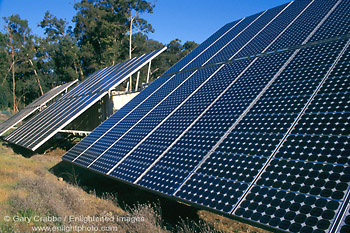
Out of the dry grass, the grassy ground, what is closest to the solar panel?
the grassy ground

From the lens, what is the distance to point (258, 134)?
15.0ft

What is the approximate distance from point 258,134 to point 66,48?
54.2 meters

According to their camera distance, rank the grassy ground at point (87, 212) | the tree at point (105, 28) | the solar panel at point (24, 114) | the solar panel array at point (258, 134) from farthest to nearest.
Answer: the tree at point (105, 28) → the solar panel at point (24, 114) → the grassy ground at point (87, 212) → the solar panel array at point (258, 134)

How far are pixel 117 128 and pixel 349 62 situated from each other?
20.8 feet

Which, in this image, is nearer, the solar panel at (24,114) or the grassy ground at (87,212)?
the grassy ground at (87,212)

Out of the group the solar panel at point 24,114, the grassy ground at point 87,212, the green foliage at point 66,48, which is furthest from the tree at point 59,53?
the grassy ground at point 87,212

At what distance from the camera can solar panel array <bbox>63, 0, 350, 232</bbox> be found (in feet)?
10.7

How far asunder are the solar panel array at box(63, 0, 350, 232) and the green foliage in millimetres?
42849

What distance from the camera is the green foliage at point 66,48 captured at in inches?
1988

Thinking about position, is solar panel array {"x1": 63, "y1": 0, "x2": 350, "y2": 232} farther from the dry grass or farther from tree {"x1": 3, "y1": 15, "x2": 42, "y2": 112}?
tree {"x1": 3, "y1": 15, "x2": 42, "y2": 112}

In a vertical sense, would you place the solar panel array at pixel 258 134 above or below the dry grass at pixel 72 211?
above

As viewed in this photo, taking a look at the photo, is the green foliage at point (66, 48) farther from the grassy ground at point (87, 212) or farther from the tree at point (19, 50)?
the grassy ground at point (87, 212)

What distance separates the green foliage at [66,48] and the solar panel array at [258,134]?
42.8 m

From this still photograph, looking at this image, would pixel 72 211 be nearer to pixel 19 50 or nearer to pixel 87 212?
pixel 87 212
